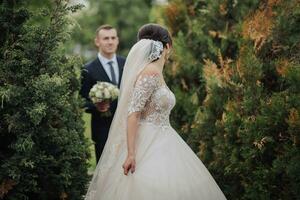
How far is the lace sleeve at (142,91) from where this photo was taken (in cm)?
594

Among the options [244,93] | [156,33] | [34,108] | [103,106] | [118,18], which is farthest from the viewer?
[118,18]

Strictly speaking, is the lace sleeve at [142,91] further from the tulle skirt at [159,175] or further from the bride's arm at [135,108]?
the tulle skirt at [159,175]

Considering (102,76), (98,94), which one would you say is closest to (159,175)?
(98,94)

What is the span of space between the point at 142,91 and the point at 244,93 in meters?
2.03

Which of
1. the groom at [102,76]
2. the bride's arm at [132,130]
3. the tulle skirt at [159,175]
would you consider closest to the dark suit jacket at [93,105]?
the groom at [102,76]

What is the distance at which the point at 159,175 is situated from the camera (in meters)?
5.88

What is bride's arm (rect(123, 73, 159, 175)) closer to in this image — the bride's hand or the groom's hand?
the bride's hand

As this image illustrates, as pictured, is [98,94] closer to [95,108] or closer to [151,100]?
[95,108]

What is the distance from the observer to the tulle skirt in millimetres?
5824

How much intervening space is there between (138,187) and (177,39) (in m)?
4.37

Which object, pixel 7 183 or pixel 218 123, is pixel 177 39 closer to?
pixel 218 123

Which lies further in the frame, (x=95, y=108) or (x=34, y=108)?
(x=95, y=108)

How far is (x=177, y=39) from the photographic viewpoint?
32.0 feet

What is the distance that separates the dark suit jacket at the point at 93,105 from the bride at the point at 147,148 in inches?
93.8
